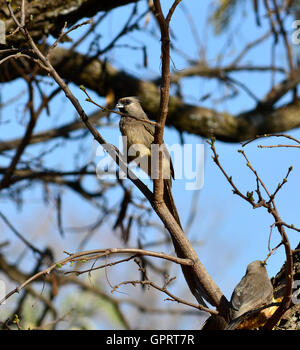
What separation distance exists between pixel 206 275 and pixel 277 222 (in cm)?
70

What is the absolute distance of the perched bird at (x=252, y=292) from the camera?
2.25 metres

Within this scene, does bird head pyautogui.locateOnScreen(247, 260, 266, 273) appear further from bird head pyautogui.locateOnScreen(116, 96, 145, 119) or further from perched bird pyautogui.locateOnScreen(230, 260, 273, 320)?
bird head pyautogui.locateOnScreen(116, 96, 145, 119)

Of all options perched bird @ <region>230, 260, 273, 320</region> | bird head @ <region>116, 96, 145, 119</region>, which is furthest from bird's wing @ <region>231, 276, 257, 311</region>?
bird head @ <region>116, 96, 145, 119</region>

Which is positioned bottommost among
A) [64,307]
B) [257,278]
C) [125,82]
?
[257,278]

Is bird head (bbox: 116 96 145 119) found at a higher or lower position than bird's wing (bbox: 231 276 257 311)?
higher

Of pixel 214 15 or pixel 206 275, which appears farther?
pixel 214 15

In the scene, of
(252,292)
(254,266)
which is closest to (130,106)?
(254,266)

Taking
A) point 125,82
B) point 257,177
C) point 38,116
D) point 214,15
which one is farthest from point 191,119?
point 257,177

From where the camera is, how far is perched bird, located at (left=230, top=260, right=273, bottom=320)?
225 cm

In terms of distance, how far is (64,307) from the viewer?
18.2 ft

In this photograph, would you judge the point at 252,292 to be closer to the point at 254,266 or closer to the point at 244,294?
the point at 244,294

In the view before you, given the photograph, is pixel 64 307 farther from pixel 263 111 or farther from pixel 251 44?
pixel 251 44
